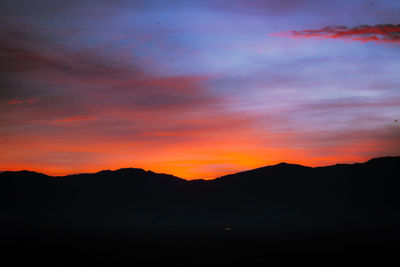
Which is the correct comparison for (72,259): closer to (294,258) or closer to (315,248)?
(294,258)

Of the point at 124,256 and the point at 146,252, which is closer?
the point at 124,256

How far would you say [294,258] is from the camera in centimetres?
7806

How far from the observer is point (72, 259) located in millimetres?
81938

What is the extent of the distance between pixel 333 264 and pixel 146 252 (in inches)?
1585

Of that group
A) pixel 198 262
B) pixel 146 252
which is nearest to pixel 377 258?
pixel 198 262

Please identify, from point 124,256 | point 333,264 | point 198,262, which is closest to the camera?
point 333,264

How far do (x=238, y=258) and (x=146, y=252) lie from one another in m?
22.5

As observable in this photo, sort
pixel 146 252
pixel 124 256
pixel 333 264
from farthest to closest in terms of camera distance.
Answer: pixel 146 252 → pixel 124 256 → pixel 333 264

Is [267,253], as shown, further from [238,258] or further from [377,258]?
[377,258]

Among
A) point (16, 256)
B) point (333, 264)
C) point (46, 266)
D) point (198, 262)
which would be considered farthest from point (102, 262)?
point (333, 264)

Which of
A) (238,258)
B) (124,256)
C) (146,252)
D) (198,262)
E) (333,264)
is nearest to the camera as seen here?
(333,264)

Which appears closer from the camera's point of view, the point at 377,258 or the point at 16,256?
the point at 377,258

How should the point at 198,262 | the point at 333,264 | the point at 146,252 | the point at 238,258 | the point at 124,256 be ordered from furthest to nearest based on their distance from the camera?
the point at 146,252, the point at 124,256, the point at 238,258, the point at 198,262, the point at 333,264

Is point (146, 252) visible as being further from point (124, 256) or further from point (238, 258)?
point (238, 258)
